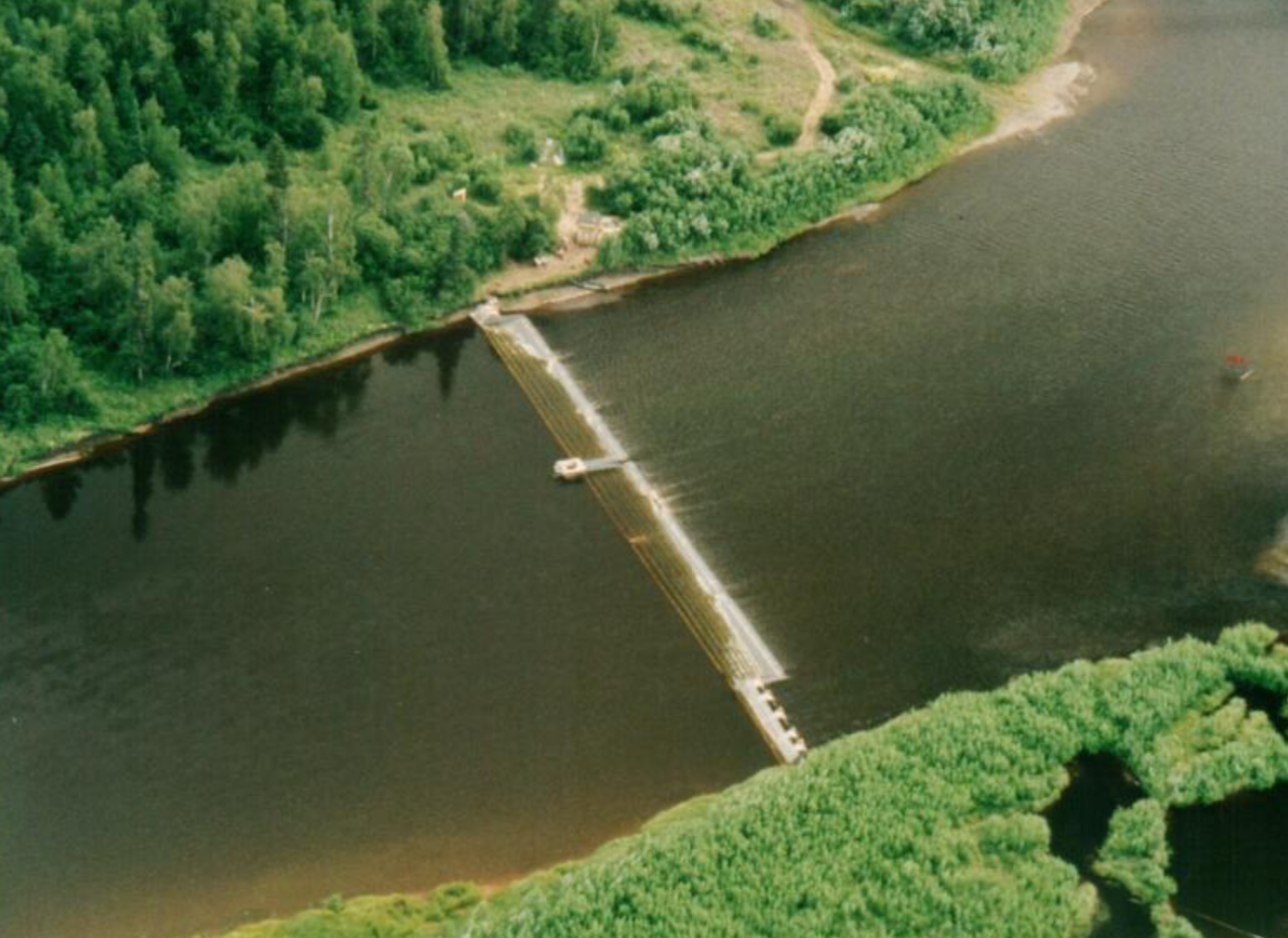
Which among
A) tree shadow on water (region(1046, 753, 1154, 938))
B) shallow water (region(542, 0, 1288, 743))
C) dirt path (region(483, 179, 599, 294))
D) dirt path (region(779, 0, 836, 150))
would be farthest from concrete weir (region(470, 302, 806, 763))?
dirt path (region(779, 0, 836, 150))

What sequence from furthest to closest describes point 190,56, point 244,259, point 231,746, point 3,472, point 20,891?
point 190,56
point 244,259
point 3,472
point 231,746
point 20,891

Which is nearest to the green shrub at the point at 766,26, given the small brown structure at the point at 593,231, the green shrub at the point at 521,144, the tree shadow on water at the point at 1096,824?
the green shrub at the point at 521,144

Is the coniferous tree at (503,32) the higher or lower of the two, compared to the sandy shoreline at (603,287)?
higher

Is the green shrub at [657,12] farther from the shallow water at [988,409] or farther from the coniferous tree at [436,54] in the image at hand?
the shallow water at [988,409]

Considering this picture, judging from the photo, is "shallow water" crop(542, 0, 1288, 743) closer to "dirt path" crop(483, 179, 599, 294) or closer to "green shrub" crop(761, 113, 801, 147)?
"dirt path" crop(483, 179, 599, 294)

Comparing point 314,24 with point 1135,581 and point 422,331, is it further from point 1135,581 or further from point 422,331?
point 1135,581

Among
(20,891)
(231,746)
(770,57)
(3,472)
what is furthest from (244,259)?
(770,57)
